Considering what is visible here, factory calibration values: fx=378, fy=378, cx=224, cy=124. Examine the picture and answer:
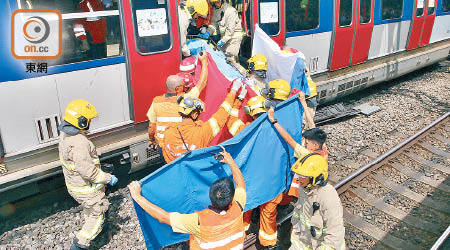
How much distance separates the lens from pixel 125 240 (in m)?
5.07

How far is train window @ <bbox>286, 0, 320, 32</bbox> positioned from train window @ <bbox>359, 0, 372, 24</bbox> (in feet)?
5.19

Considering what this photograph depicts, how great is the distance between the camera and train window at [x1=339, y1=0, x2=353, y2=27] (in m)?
8.50

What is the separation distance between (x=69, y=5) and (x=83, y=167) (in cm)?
206

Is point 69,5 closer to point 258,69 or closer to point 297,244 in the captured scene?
point 258,69

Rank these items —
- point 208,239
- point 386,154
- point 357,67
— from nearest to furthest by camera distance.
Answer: point 208,239 → point 386,154 → point 357,67

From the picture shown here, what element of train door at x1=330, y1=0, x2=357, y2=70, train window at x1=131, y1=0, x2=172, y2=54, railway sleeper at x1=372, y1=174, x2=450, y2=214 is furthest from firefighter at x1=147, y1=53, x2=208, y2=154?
train door at x1=330, y1=0, x2=357, y2=70

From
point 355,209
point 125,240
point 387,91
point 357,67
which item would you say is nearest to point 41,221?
point 125,240

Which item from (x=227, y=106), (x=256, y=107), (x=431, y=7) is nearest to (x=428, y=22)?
(x=431, y=7)

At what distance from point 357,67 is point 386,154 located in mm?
3453

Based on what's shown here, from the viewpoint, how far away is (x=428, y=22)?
11828 mm

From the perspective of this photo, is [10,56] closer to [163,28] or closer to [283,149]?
[163,28]

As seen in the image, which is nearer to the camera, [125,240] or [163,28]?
[125,240]

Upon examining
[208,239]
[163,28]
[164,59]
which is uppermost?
[163,28]

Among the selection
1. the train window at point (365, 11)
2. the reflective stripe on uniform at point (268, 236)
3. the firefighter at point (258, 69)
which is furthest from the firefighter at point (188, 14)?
the train window at point (365, 11)
